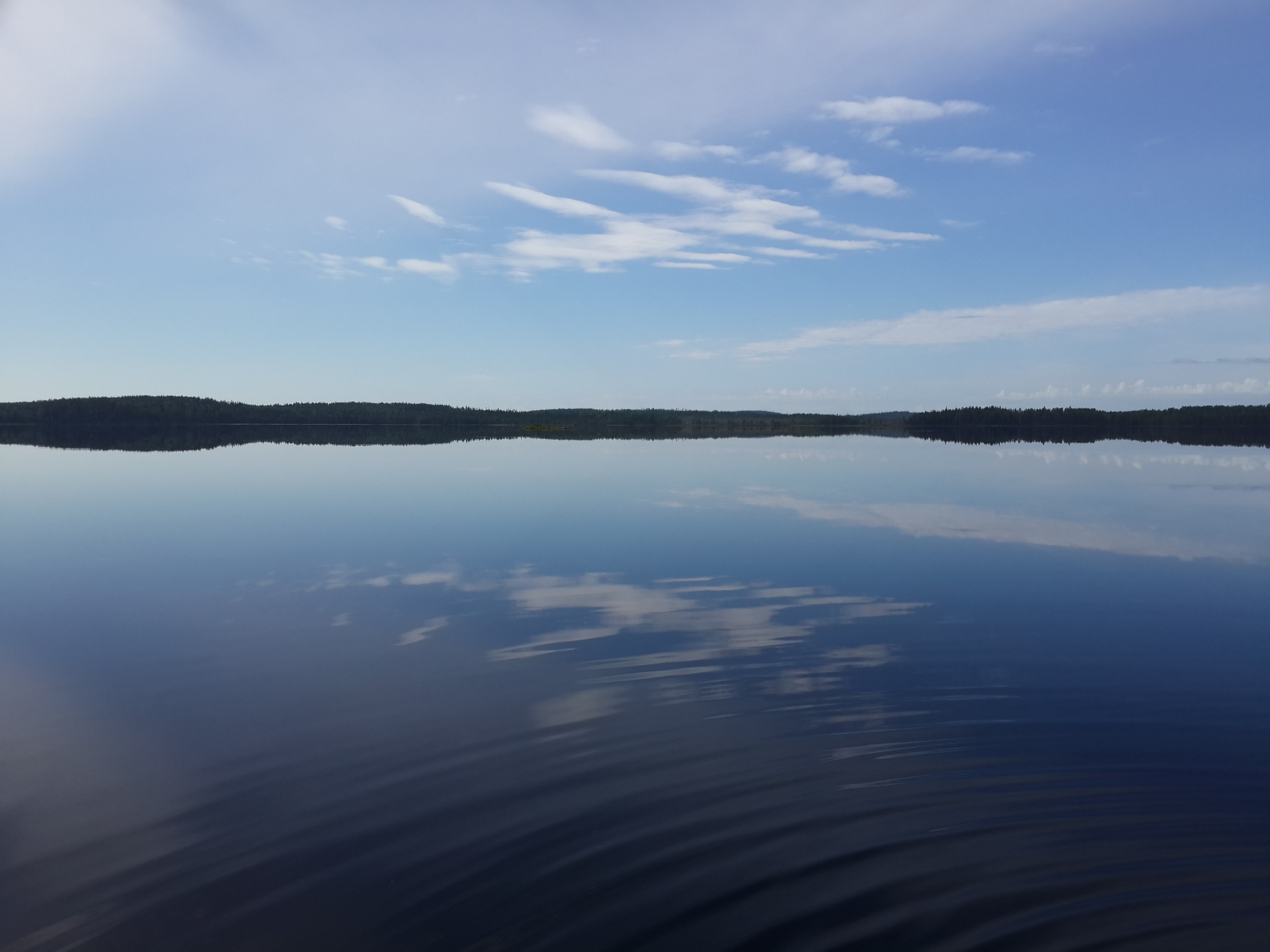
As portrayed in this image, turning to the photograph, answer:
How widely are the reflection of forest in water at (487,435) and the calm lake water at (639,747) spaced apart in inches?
2385

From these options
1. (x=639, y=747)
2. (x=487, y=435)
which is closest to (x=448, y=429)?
(x=487, y=435)

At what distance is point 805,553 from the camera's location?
16812mm

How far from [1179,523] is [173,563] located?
81.5 ft

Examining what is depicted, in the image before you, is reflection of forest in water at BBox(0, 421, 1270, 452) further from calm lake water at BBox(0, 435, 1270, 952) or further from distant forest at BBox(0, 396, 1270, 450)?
calm lake water at BBox(0, 435, 1270, 952)

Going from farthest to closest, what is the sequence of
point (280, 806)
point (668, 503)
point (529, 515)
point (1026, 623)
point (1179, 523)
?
point (668, 503) < point (529, 515) < point (1179, 523) < point (1026, 623) < point (280, 806)

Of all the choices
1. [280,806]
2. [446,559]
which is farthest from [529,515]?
[280,806]

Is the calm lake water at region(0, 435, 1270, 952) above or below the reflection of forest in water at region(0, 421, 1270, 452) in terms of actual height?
below

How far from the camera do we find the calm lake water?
480 cm

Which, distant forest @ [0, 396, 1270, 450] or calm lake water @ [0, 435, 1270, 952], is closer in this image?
calm lake water @ [0, 435, 1270, 952]

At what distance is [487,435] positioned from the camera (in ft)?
459

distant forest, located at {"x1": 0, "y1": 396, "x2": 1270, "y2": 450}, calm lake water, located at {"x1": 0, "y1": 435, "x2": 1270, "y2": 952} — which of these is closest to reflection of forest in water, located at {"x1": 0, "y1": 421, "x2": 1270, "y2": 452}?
distant forest, located at {"x1": 0, "y1": 396, "x2": 1270, "y2": 450}

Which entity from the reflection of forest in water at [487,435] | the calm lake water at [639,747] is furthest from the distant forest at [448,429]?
the calm lake water at [639,747]

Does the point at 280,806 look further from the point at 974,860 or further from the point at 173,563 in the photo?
the point at 173,563

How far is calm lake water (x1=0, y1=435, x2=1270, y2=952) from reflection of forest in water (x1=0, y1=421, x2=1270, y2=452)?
2385 inches
